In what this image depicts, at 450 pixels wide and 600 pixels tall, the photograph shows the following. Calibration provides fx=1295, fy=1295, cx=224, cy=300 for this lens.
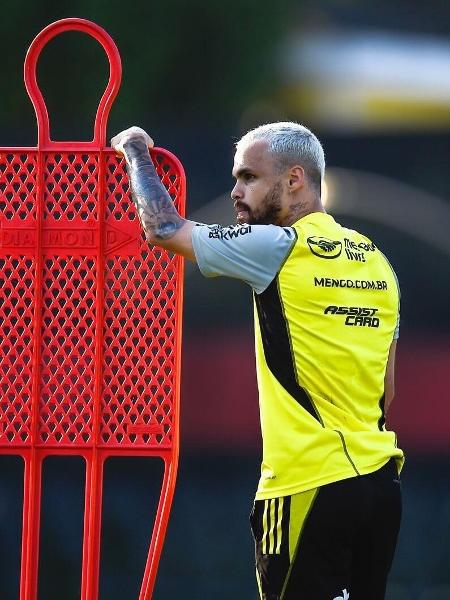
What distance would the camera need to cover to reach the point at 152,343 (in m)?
3.51

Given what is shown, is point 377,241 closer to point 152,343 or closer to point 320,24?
point 320,24

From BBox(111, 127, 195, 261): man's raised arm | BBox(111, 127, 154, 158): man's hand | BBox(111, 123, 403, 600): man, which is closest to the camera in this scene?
BBox(111, 123, 403, 600): man

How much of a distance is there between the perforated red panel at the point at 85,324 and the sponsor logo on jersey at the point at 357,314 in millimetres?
518

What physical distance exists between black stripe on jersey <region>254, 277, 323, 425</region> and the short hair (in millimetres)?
341

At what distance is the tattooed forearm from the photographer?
10.5 ft

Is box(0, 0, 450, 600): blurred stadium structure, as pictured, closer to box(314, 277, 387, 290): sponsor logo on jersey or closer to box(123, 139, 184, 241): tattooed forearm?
box(123, 139, 184, 241): tattooed forearm

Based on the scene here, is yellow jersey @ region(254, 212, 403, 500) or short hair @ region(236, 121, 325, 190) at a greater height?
short hair @ region(236, 121, 325, 190)

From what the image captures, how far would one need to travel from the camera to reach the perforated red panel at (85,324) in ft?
11.5

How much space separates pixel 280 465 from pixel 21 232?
3.28 feet

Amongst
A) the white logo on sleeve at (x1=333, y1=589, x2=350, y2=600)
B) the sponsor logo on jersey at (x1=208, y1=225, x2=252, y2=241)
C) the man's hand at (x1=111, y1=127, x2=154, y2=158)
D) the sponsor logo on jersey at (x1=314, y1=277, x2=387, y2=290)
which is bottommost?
the white logo on sleeve at (x1=333, y1=589, x2=350, y2=600)

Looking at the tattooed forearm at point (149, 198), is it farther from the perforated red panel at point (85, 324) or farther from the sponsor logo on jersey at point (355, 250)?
the sponsor logo on jersey at point (355, 250)

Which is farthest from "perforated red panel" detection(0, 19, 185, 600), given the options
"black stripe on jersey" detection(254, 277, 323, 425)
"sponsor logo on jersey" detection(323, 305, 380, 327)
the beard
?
"sponsor logo on jersey" detection(323, 305, 380, 327)

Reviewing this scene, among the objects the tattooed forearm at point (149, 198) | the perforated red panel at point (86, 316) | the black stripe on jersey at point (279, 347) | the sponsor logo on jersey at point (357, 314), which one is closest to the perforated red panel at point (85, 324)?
the perforated red panel at point (86, 316)

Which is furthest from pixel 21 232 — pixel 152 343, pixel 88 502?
pixel 88 502
